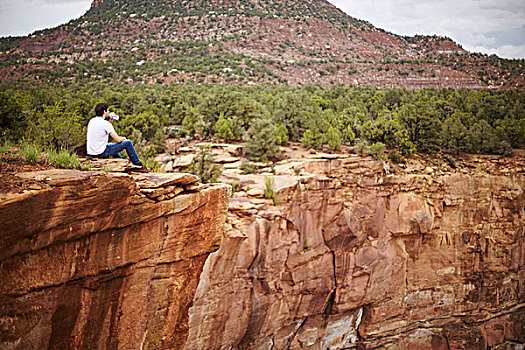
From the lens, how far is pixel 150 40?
1811 inches

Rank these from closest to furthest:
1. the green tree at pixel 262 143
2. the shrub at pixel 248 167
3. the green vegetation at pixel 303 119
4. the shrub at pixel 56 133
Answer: the shrub at pixel 56 133, the shrub at pixel 248 167, the green tree at pixel 262 143, the green vegetation at pixel 303 119

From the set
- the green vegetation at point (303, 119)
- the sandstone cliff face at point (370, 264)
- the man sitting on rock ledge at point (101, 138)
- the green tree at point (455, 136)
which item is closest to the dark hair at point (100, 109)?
the man sitting on rock ledge at point (101, 138)

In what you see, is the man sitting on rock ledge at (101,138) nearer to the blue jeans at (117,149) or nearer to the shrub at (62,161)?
the blue jeans at (117,149)

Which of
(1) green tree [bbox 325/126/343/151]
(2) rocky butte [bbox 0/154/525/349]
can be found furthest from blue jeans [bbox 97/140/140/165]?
(1) green tree [bbox 325/126/343/151]

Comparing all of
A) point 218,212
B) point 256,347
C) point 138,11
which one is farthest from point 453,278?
point 138,11

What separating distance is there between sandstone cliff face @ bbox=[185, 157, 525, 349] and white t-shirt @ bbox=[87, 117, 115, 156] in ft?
24.3

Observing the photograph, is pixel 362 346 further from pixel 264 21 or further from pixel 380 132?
pixel 264 21

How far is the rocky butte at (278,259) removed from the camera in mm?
5203

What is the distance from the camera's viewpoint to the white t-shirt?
7.29 metres

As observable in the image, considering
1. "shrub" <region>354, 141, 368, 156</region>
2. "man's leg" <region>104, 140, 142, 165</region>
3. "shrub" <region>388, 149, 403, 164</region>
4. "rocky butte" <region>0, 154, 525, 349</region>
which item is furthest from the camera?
"shrub" <region>388, 149, 403, 164</region>

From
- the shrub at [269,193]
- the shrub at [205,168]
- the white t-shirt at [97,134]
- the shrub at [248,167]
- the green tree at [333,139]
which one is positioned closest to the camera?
the white t-shirt at [97,134]

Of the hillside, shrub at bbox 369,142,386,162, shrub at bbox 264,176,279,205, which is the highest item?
the hillside

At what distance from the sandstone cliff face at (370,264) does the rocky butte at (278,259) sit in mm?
78

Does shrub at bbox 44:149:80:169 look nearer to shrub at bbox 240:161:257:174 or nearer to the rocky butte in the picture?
the rocky butte
